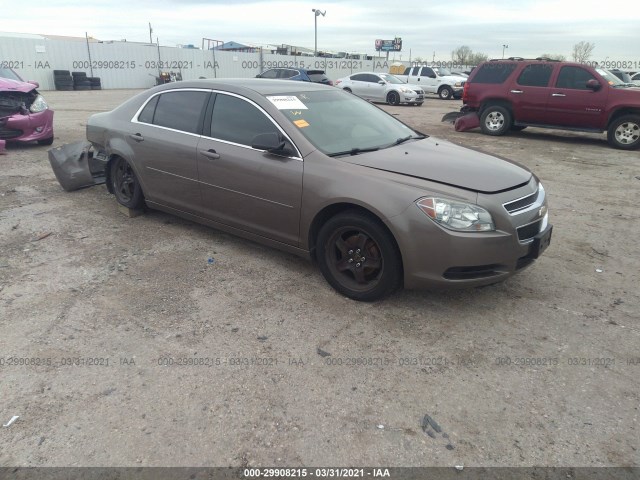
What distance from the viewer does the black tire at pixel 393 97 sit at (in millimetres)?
20672

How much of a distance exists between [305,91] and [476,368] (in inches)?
114

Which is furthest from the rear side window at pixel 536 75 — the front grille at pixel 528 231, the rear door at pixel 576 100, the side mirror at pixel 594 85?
the front grille at pixel 528 231

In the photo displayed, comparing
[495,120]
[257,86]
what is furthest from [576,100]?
[257,86]

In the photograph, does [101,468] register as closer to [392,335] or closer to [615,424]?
[392,335]

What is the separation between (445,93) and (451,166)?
24.5 metres

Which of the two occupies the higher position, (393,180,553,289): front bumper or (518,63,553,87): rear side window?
(518,63,553,87): rear side window

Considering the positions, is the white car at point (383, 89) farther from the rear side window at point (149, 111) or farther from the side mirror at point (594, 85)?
the rear side window at point (149, 111)

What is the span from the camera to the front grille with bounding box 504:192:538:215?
335 cm

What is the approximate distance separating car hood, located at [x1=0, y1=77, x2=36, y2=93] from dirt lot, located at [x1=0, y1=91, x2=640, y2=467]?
4965 mm

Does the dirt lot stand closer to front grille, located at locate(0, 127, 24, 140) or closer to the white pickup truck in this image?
front grille, located at locate(0, 127, 24, 140)

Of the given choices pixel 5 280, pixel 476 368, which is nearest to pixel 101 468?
pixel 476 368

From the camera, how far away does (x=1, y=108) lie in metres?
8.49

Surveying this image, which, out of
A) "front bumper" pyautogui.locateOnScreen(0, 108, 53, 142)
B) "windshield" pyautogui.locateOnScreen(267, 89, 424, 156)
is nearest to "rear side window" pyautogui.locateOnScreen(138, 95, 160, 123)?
"windshield" pyautogui.locateOnScreen(267, 89, 424, 156)

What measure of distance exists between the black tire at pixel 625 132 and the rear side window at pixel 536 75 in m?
1.77
